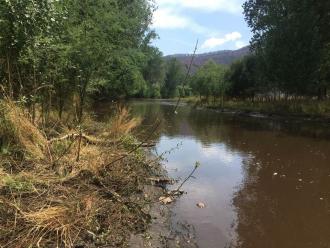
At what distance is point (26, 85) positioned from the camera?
9227 millimetres

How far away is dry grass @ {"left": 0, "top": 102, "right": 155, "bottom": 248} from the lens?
5664 millimetres

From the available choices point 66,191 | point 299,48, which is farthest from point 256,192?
point 299,48

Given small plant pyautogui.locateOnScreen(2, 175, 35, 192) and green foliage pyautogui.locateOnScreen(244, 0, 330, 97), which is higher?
green foliage pyautogui.locateOnScreen(244, 0, 330, 97)

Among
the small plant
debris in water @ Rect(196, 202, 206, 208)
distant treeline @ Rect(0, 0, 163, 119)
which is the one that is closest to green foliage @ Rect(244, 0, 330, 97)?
distant treeline @ Rect(0, 0, 163, 119)

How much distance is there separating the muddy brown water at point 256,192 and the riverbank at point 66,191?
1.03 meters

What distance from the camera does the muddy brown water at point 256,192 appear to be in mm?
7863

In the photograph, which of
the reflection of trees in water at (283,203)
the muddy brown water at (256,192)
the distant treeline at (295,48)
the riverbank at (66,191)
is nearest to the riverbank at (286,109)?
the distant treeline at (295,48)

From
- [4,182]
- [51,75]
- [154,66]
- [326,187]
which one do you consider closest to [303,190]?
[326,187]

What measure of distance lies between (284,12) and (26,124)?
109 ft

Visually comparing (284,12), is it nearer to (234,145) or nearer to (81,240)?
(234,145)

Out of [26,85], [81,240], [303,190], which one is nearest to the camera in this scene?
[81,240]

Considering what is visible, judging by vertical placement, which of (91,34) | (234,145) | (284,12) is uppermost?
(284,12)

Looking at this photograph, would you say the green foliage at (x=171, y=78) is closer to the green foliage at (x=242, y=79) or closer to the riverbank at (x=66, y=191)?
the green foliage at (x=242, y=79)

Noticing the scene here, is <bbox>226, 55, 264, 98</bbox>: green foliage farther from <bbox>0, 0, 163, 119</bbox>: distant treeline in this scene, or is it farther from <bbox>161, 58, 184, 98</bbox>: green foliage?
<bbox>161, 58, 184, 98</bbox>: green foliage
